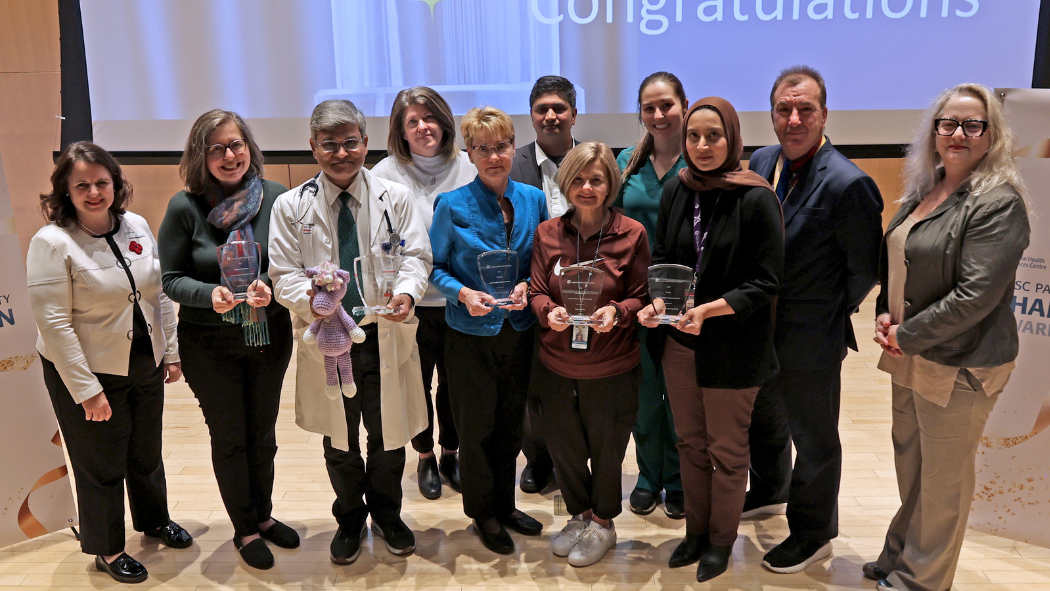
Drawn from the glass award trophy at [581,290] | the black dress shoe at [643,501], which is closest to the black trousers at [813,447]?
the black dress shoe at [643,501]

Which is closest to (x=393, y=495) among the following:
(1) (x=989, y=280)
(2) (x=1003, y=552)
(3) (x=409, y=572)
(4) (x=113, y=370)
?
(3) (x=409, y=572)

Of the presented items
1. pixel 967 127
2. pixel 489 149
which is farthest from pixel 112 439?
pixel 967 127

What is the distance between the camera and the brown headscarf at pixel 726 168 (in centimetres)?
223

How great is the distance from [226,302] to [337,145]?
2.11 feet

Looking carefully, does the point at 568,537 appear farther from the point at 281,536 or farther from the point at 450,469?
the point at 281,536

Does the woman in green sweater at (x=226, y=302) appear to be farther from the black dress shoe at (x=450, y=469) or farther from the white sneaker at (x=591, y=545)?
the white sneaker at (x=591, y=545)

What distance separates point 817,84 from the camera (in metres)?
2.38

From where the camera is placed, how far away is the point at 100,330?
2459 mm

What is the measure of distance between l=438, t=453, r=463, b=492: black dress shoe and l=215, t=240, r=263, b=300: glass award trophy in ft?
4.93

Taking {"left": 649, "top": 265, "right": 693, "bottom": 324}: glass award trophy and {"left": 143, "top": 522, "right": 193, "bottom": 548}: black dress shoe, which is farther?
{"left": 143, "top": 522, "right": 193, "bottom": 548}: black dress shoe

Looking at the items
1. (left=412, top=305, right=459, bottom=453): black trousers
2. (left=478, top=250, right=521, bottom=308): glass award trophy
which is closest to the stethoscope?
(left=478, top=250, right=521, bottom=308): glass award trophy

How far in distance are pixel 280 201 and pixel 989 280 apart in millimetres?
2261

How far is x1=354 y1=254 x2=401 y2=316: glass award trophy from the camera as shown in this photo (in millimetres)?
Answer: 2340

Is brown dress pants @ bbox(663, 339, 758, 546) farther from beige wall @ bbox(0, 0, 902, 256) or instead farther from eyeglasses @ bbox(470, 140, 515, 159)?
beige wall @ bbox(0, 0, 902, 256)
